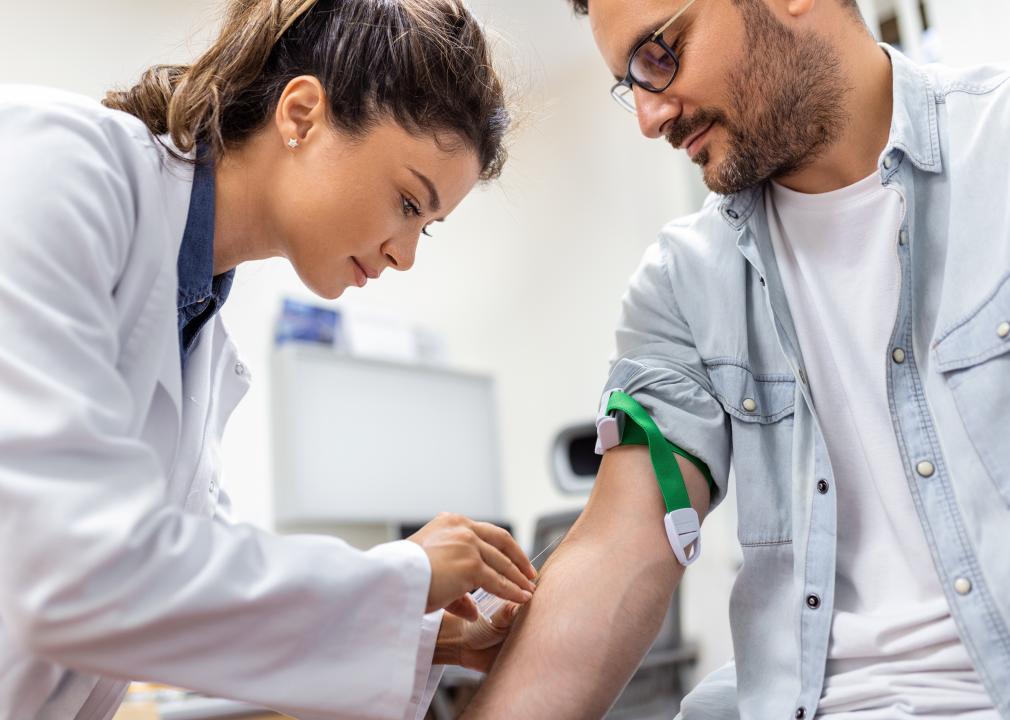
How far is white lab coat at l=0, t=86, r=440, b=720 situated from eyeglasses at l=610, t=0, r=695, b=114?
0.73 meters

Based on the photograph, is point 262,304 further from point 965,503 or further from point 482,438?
point 965,503

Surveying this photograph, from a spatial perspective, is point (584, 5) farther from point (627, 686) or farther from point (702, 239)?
point (627, 686)

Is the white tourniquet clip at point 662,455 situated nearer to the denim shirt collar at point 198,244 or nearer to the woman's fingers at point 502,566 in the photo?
the woman's fingers at point 502,566

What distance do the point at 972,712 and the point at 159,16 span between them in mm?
4035

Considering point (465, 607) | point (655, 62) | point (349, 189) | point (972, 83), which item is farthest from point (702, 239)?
point (465, 607)

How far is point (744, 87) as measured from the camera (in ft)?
4.69

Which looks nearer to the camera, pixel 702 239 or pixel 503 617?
pixel 503 617

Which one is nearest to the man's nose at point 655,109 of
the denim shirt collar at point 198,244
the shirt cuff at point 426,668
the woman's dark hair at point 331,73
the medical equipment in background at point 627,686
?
the woman's dark hair at point 331,73

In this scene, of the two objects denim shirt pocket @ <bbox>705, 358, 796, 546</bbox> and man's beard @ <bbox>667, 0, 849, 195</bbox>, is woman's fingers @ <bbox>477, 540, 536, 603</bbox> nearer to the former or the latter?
denim shirt pocket @ <bbox>705, 358, 796, 546</bbox>

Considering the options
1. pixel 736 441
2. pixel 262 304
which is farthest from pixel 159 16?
pixel 736 441

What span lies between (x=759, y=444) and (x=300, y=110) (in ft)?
2.40

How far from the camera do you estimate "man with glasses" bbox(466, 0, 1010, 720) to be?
1140 mm

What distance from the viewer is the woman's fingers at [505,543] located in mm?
1136

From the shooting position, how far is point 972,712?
41.4 inches
